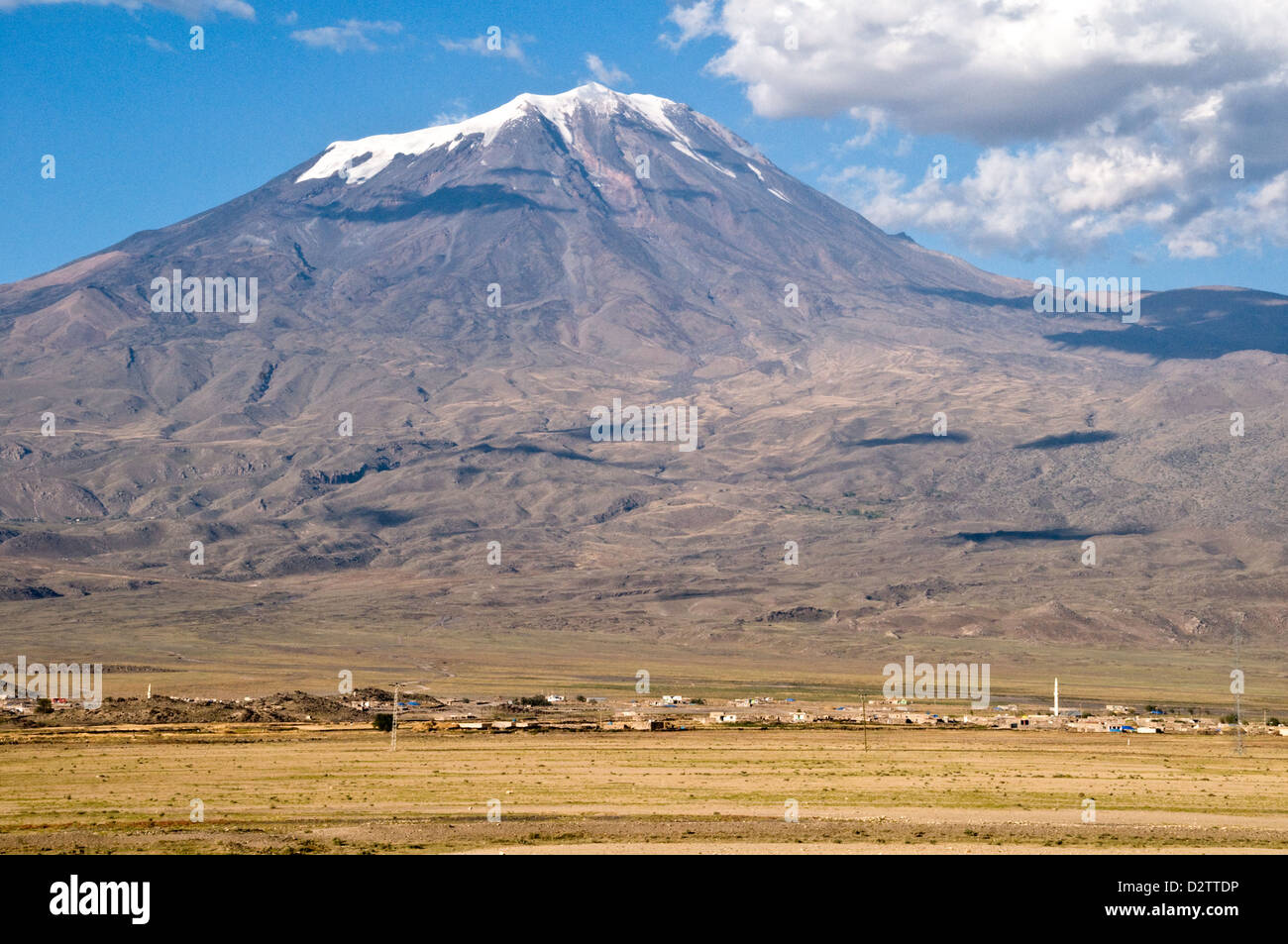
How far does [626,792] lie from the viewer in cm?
5162

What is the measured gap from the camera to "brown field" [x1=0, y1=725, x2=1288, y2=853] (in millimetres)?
38188

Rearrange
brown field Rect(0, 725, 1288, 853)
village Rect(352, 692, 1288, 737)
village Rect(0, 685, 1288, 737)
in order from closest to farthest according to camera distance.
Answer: brown field Rect(0, 725, 1288, 853)
village Rect(0, 685, 1288, 737)
village Rect(352, 692, 1288, 737)

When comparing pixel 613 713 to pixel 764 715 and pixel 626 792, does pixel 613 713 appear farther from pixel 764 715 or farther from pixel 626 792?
pixel 626 792

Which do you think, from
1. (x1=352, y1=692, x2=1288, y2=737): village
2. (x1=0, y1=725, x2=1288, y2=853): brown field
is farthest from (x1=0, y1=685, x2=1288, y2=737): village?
(x1=0, y1=725, x2=1288, y2=853): brown field

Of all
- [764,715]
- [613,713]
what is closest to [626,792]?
[613,713]

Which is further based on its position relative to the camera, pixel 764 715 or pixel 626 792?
pixel 764 715

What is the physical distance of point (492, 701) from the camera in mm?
126500

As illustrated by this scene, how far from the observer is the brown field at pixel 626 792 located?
38.2m

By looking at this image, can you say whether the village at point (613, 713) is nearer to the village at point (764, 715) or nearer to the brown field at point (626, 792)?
the village at point (764, 715)

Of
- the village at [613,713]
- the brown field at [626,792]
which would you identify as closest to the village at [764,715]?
the village at [613,713]

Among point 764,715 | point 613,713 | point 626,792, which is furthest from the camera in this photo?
point 613,713

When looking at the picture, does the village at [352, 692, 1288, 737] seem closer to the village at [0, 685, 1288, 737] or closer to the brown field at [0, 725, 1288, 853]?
the village at [0, 685, 1288, 737]

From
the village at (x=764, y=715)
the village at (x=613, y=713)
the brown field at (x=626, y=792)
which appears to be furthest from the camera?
the village at (x=764, y=715)

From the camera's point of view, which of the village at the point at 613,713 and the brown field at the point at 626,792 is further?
the village at the point at 613,713
